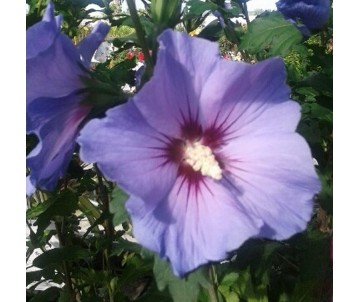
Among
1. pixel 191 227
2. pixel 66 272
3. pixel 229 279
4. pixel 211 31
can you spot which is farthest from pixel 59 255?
pixel 191 227

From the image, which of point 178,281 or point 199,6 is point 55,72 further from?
point 199,6

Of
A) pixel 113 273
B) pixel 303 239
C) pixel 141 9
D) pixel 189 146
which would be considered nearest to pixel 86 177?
pixel 113 273

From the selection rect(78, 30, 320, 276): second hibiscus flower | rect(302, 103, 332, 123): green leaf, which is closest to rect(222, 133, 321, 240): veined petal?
rect(78, 30, 320, 276): second hibiscus flower

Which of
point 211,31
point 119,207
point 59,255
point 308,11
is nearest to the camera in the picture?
point 119,207

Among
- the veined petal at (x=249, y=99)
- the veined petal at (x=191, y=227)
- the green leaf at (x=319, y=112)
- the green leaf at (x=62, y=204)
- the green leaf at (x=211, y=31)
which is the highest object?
the veined petal at (x=249, y=99)

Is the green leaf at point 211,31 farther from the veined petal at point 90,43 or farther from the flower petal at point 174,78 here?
the flower petal at point 174,78

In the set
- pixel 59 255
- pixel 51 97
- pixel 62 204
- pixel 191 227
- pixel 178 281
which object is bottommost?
pixel 59 255

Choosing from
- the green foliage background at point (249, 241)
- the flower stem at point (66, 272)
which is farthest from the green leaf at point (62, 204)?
the flower stem at point (66, 272)
